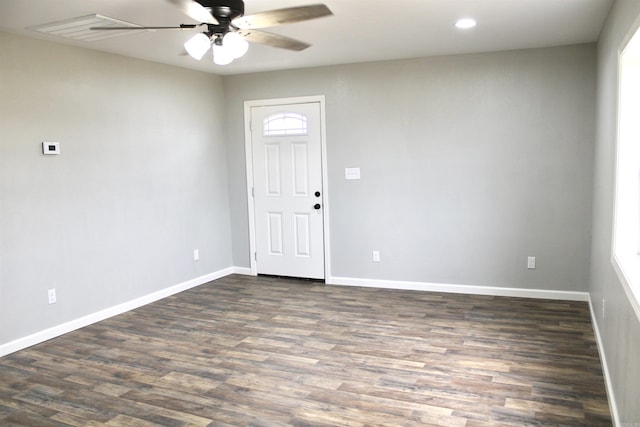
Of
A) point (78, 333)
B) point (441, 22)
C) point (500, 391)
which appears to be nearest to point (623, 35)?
point (441, 22)

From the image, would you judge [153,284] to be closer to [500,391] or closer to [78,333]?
[78,333]

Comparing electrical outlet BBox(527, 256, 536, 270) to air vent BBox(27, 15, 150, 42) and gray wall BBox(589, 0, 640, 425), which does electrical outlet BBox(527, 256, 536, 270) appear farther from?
air vent BBox(27, 15, 150, 42)

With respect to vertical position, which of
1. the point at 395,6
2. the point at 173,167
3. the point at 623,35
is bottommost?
the point at 173,167

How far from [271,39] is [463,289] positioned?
3468 mm

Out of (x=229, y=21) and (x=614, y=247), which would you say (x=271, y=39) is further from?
(x=614, y=247)

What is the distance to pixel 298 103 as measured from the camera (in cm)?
574

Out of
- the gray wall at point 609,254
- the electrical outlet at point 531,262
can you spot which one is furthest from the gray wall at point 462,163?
the gray wall at point 609,254

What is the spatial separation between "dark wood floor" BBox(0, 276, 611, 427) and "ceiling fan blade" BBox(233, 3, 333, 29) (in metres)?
2.12

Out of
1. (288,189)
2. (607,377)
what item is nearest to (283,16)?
(607,377)

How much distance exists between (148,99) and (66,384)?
2867 millimetres

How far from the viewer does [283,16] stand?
2.44 meters

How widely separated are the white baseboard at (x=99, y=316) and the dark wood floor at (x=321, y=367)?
0.08 m

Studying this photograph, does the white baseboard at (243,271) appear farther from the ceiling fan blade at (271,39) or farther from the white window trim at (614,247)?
the white window trim at (614,247)

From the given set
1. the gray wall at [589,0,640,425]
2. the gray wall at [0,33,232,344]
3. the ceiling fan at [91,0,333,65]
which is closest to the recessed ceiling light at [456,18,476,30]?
the gray wall at [589,0,640,425]
